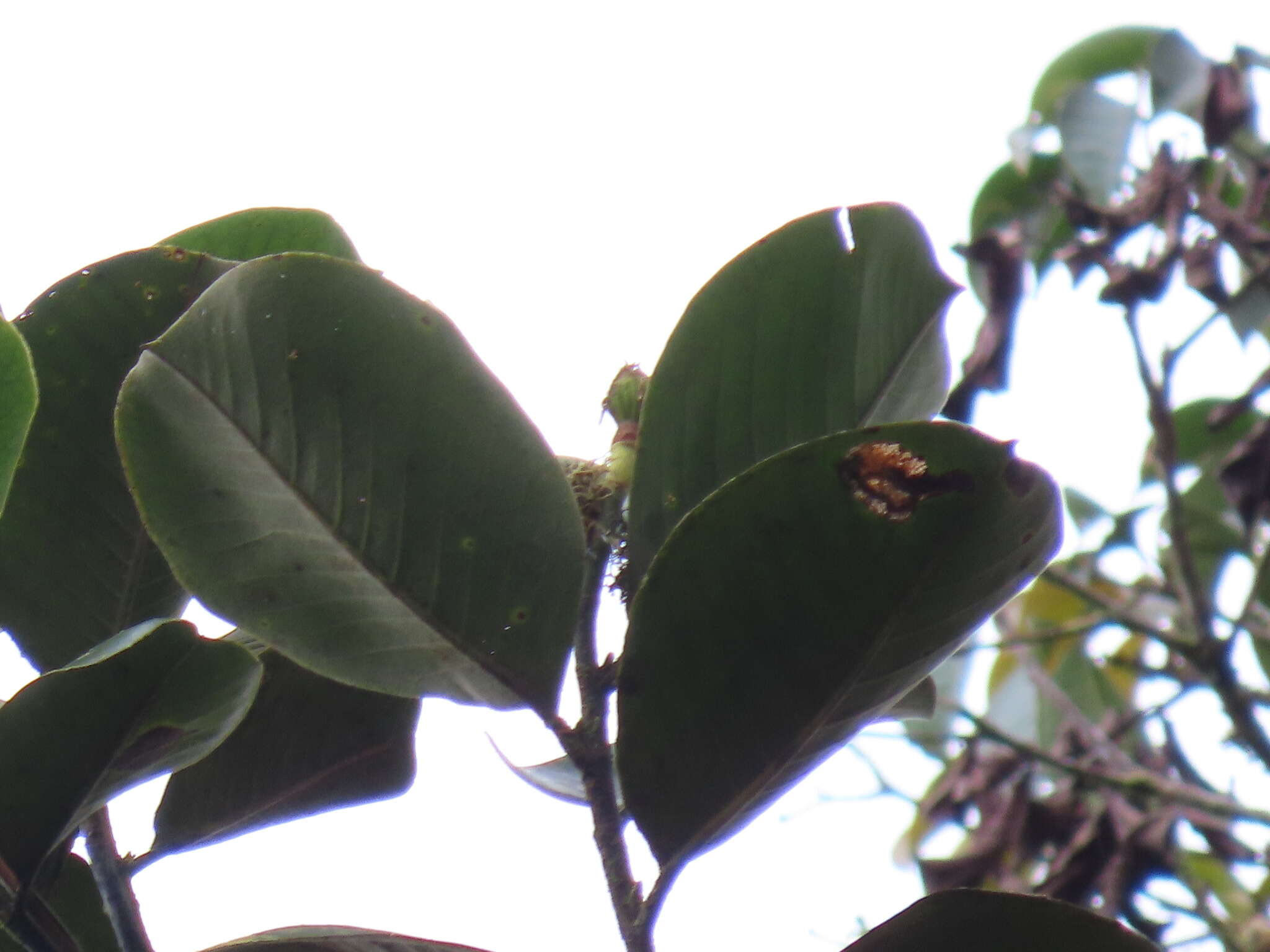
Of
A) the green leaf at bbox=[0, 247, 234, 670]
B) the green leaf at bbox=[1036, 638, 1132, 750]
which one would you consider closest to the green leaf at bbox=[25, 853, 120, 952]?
the green leaf at bbox=[0, 247, 234, 670]

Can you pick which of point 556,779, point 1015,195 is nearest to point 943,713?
point 1015,195

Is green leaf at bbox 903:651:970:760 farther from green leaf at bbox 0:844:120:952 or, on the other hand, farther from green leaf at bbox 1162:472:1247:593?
green leaf at bbox 0:844:120:952

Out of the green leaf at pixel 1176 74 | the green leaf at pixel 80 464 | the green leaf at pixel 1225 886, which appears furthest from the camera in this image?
the green leaf at pixel 1176 74

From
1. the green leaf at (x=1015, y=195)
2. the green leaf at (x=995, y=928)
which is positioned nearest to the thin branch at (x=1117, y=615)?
the green leaf at (x=1015, y=195)

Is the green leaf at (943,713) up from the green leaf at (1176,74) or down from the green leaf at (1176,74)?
down

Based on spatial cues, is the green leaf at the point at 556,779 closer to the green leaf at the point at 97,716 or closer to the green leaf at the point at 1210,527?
the green leaf at the point at 97,716

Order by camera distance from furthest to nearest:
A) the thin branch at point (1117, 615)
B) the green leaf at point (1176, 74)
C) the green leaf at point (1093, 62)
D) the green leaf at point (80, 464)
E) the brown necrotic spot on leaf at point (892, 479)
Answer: the green leaf at point (1093, 62) < the green leaf at point (1176, 74) < the thin branch at point (1117, 615) < the green leaf at point (80, 464) < the brown necrotic spot on leaf at point (892, 479)

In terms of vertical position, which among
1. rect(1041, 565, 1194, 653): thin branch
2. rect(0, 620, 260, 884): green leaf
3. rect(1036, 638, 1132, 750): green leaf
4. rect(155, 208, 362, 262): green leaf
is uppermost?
rect(155, 208, 362, 262): green leaf
